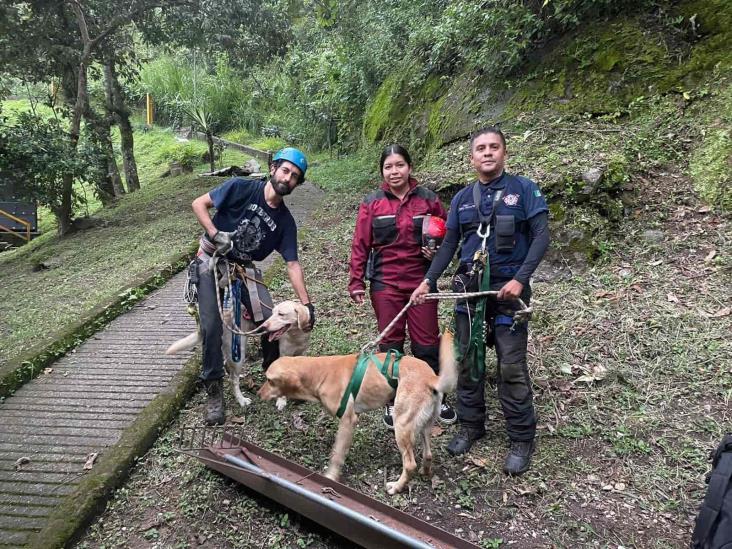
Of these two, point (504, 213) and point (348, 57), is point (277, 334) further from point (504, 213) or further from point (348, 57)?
point (348, 57)

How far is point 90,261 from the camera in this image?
10742 mm

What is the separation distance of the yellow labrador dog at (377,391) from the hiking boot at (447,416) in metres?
0.70

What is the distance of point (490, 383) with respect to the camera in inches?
192

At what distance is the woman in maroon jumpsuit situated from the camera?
4051 millimetres

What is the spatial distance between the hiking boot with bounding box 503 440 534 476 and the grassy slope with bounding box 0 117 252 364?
558 centimetres

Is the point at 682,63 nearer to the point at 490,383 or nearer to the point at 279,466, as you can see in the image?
the point at 490,383

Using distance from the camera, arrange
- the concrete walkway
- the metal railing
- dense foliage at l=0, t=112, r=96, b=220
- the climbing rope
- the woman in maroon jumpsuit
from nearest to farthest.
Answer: the concrete walkway < the woman in maroon jumpsuit < the climbing rope < dense foliage at l=0, t=112, r=96, b=220 < the metal railing

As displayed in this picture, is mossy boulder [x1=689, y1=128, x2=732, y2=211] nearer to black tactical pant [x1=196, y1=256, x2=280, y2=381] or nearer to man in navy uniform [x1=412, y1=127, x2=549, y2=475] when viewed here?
man in navy uniform [x1=412, y1=127, x2=549, y2=475]

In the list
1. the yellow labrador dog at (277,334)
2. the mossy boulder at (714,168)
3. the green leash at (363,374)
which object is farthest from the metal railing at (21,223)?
the mossy boulder at (714,168)

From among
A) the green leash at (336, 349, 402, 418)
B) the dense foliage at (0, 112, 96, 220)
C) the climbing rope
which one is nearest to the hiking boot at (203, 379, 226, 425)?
the climbing rope

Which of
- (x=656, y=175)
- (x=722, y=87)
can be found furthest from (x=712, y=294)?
(x=722, y=87)

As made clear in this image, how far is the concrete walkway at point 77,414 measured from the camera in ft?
12.2

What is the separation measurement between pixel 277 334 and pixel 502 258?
2.09 meters

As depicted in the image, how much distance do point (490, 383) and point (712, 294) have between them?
7.68ft
